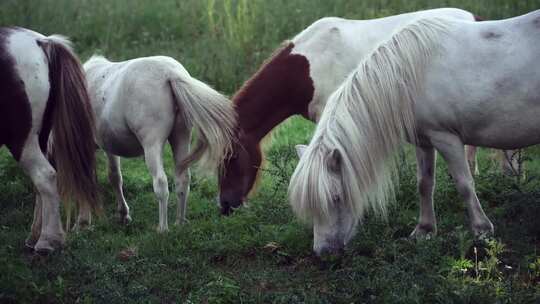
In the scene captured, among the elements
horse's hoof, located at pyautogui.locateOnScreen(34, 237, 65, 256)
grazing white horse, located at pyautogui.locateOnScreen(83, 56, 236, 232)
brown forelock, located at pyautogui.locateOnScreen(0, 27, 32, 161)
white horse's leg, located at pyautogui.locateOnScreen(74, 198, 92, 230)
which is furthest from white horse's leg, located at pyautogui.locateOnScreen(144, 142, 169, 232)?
brown forelock, located at pyautogui.locateOnScreen(0, 27, 32, 161)

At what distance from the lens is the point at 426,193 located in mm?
5246

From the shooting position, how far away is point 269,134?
6500 mm

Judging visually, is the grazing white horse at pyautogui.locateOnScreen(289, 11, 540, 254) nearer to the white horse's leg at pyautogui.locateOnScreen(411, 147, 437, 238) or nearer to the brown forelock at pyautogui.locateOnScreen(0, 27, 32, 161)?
the white horse's leg at pyautogui.locateOnScreen(411, 147, 437, 238)

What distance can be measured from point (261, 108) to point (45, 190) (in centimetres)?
203

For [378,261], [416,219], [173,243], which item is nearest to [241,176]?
[173,243]

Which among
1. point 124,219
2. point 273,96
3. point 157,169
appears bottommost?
point 124,219

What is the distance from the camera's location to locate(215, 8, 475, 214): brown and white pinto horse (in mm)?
6055

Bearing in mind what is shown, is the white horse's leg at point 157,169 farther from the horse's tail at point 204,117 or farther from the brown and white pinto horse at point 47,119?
the brown and white pinto horse at point 47,119

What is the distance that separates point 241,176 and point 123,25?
625cm

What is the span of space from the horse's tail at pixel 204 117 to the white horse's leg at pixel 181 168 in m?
0.11

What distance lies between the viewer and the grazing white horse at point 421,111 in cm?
459

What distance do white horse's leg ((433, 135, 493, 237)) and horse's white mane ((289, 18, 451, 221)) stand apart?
23 cm

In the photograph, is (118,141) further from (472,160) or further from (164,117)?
(472,160)

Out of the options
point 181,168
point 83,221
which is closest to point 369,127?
point 181,168
